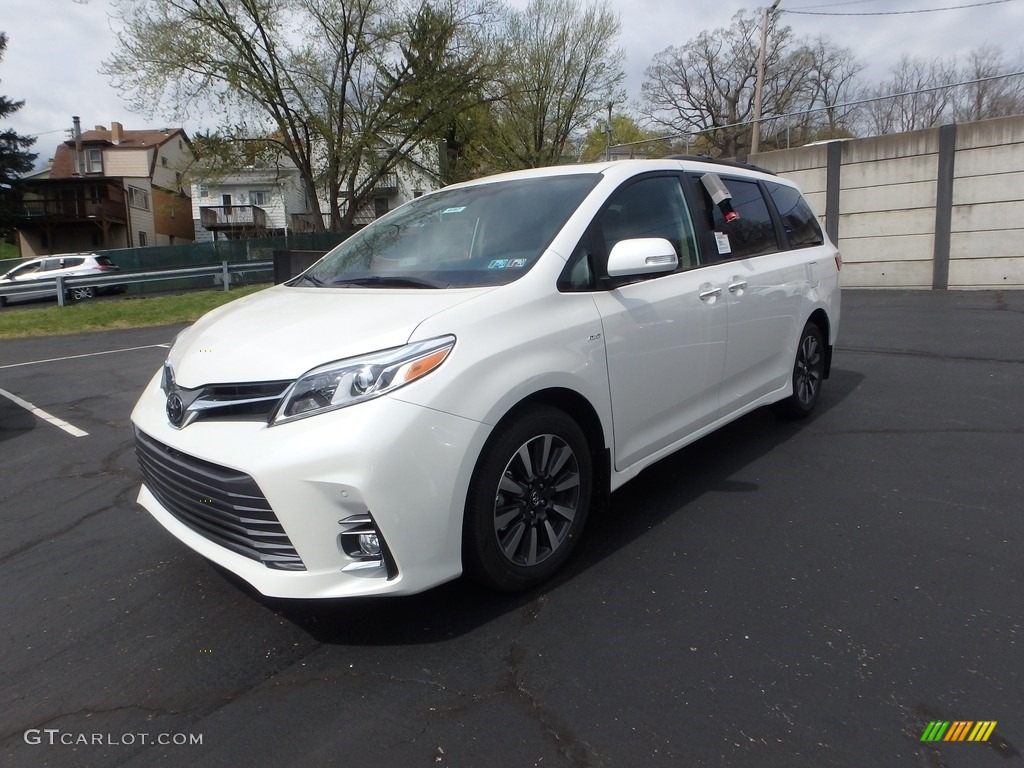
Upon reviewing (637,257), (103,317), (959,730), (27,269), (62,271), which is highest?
(27,269)

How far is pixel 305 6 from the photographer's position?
89.6 feet

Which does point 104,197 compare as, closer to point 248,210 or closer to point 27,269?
point 248,210

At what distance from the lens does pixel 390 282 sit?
352 centimetres

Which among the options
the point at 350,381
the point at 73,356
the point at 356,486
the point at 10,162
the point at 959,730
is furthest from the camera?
the point at 10,162

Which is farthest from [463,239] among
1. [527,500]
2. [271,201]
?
[271,201]

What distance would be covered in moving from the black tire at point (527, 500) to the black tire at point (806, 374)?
2.63 metres

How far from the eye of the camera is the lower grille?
2.64 meters

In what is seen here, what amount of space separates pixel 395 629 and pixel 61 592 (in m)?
1.62

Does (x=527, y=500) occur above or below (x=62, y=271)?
below

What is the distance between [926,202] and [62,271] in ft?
79.2

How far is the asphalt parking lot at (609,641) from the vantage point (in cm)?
231

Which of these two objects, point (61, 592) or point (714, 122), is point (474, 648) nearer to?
point (61, 592)

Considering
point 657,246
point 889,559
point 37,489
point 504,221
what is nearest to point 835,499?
point 889,559

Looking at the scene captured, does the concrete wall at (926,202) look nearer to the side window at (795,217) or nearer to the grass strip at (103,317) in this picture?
the side window at (795,217)
